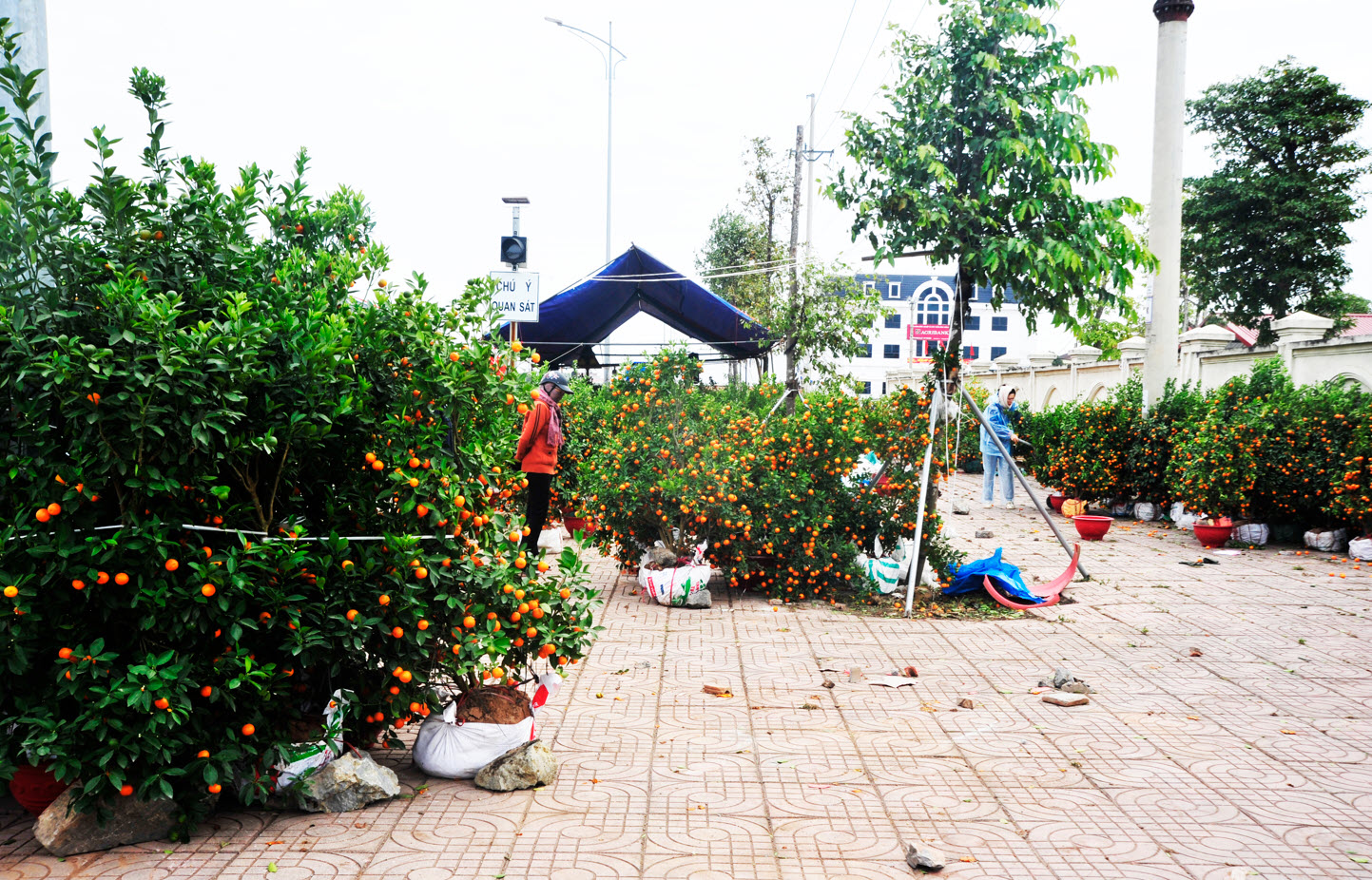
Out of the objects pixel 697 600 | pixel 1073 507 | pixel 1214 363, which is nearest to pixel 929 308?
pixel 1214 363

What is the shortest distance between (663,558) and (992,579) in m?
2.92

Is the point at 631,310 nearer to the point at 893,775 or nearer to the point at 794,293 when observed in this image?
the point at 794,293

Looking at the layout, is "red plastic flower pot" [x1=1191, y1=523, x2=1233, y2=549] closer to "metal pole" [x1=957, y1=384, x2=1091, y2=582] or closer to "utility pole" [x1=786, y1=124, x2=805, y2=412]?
"metal pole" [x1=957, y1=384, x2=1091, y2=582]

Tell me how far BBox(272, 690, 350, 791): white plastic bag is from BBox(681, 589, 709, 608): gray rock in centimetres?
438

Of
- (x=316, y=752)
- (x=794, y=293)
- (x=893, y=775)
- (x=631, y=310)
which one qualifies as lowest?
(x=893, y=775)

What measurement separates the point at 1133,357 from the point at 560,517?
1359cm

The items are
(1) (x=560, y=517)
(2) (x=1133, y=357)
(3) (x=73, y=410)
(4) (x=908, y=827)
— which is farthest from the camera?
(2) (x=1133, y=357)

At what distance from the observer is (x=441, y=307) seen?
4.11 meters

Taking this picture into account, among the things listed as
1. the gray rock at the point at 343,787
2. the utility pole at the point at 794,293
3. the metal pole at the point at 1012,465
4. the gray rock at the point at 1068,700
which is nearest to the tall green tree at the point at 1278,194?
the utility pole at the point at 794,293

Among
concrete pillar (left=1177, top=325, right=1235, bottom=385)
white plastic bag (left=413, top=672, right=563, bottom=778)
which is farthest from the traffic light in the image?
concrete pillar (left=1177, top=325, right=1235, bottom=385)

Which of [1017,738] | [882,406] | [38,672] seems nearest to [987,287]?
[882,406]

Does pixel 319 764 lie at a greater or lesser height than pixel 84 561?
lesser

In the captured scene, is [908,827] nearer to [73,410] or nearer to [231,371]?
[231,371]

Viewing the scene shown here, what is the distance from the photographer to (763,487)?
816 cm
